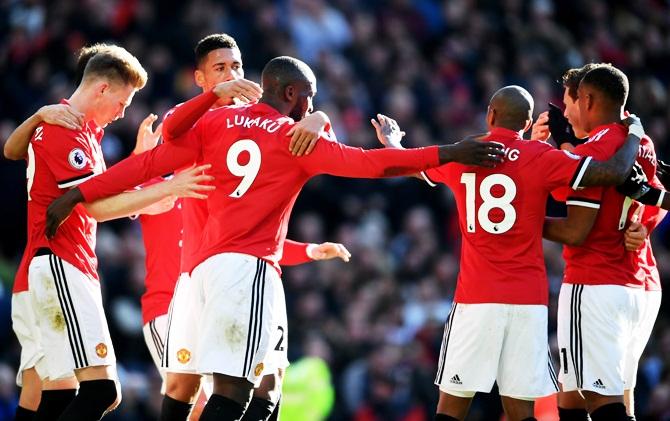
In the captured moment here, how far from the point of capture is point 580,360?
24.5ft

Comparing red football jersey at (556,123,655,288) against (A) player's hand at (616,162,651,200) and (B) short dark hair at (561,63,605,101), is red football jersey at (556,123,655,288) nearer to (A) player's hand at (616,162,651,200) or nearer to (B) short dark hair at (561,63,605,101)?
(A) player's hand at (616,162,651,200)

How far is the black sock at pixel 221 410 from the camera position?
6.57 meters

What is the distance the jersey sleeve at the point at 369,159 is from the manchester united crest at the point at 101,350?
1.64 meters

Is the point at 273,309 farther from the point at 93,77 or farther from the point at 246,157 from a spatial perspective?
the point at 93,77

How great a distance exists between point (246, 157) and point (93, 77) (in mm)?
1319

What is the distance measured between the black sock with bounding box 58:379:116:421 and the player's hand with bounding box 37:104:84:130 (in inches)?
61.4

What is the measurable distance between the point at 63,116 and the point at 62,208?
24.3 inches

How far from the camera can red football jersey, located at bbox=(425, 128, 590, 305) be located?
281 inches

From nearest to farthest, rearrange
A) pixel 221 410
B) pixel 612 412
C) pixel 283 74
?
1. pixel 221 410
2. pixel 283 74
3. pixel 612 412

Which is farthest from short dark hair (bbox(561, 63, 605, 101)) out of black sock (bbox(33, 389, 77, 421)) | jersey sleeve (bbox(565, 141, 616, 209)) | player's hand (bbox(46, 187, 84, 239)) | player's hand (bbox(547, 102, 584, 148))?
black sock (bbox(33, 389, 77, 421))

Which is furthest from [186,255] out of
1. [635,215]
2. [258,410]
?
[635,215]

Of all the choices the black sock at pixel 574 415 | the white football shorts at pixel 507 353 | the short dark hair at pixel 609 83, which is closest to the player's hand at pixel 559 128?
the short dark hair at pixel 609 83

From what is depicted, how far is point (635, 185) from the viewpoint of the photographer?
7.38m

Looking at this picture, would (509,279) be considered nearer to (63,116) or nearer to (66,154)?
(66,154)
